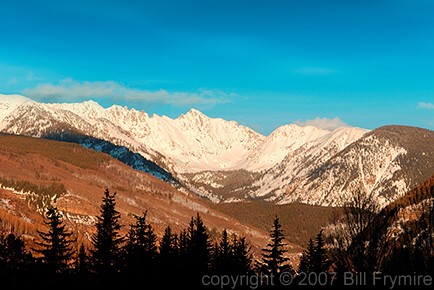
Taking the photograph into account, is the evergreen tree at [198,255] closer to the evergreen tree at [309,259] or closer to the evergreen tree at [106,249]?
the evergreen tree at [106,249]

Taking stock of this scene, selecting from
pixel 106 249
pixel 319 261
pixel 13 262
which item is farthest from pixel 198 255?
pixel 13 262

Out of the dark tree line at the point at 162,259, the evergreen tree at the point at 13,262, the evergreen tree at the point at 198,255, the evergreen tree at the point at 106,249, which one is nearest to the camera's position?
the dark tree line at the point at 162,259

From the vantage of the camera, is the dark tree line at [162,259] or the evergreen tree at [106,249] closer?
the dark tree line at [162,259]

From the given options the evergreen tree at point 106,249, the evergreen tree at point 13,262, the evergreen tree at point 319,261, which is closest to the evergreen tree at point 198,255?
the evergreen tree at point 106,249

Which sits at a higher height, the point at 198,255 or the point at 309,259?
the point at 198,255

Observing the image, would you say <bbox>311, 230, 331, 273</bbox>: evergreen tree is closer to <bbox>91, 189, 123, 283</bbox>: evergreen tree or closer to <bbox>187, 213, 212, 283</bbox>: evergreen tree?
<bbox>187, 213, 212, 283</bbox>: evergreen tree

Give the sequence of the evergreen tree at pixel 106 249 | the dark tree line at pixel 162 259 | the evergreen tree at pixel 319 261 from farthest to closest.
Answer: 1. the evergreen tree at pixel 319 261
2. the evergreen tree at pixel 106 249
3. the dark tree line at pixel 162 259

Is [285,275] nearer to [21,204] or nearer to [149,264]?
[149,264]

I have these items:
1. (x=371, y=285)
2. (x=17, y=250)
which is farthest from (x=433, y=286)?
(x=17, y=250)

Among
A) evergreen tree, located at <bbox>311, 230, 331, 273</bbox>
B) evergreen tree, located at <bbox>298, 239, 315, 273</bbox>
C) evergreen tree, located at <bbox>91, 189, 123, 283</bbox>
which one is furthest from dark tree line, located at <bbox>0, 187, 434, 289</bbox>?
evergreen tree, located at <bbox>298, 239, 315, 273</bbox>

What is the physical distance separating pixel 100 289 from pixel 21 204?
510ft

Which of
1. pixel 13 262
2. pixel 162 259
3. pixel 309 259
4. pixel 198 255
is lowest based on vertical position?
pixel 13 262

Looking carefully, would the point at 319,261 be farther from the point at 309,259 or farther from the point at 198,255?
the point at 198,255

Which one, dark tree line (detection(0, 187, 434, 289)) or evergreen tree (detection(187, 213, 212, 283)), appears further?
evergreen tree (detection(187, 213, 212, 283))
